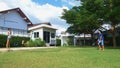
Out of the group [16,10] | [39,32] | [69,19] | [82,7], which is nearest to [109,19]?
[82,7]

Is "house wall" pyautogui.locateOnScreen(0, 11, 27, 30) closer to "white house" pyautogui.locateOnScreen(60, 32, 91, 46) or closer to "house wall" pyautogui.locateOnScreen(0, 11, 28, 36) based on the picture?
"house wall" pyautogui.locateOnScreen(0, 11, 28, 36)

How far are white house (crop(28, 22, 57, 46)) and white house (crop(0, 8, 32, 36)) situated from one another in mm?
1226

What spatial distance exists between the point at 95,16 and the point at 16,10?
48.4 ft

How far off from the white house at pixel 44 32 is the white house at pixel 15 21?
1.23 meters

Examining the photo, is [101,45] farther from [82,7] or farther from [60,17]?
[60,17]

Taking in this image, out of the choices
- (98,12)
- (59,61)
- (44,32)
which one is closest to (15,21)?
(44,32)

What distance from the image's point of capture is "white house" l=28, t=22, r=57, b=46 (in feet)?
138

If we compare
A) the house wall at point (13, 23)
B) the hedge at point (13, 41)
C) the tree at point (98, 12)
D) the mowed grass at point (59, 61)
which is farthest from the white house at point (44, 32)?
the mowed grass at point (59, 61)

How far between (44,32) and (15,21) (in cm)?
509

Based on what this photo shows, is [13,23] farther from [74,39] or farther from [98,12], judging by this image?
[74,39]

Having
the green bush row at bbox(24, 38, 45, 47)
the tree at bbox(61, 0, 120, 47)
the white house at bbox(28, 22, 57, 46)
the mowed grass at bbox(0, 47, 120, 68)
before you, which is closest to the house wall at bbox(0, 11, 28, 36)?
the white house at bbox(28, 22, 57, 46)

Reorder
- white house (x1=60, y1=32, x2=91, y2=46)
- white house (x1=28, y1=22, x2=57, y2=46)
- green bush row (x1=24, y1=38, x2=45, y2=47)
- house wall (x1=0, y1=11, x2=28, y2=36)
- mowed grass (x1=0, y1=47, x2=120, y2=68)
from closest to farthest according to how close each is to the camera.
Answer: mowed grass (x1=0, y1=47, x2=120, y2=68) < green bush row (x1=24, y1=38, x2=45, y2=47) < house wall (x1=0, y1=11, x2=28, y2=36) < white house (x1=28, y1=22, x2=57, y2=46) < white house (x1=60, y1=32, x2=91, y2=46)

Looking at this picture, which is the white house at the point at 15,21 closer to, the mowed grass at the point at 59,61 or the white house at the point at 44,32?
Answer: the white house at the point at 44,32

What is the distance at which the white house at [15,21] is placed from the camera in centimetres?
3838
